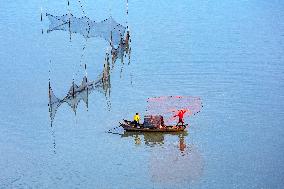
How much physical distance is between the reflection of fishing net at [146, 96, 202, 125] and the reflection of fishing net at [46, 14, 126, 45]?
7070 millimetres

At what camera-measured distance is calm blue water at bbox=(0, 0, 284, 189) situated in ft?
85.8

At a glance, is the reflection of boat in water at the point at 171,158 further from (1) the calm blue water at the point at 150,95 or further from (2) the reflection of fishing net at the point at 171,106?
(2) the reflection of fishing net at the point at 171,106

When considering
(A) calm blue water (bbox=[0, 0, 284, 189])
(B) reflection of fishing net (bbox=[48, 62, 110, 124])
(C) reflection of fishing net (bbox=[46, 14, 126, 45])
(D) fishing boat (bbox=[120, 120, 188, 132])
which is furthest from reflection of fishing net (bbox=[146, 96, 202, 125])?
(C) reflection of fishing net (bbox=[46, 14, 126, 45])

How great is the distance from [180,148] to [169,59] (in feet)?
49.8

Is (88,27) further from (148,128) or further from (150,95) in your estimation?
(148,128)

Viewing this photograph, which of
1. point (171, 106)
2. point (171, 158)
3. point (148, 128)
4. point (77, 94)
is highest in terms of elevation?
point (77, 94)

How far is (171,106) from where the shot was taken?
110 ft

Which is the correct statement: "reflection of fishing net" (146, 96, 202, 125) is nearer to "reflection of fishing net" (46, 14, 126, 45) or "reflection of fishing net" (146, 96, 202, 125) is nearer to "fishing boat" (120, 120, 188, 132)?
"fishing boat" (120, 120, 188, 132)

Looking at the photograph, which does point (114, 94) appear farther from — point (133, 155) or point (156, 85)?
point (133, 155)

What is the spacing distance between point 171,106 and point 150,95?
2297 millimetres

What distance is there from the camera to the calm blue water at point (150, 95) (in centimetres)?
2616

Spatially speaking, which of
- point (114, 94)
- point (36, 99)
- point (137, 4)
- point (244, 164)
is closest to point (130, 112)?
point (114, 94)

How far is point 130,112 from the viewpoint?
3278 cm

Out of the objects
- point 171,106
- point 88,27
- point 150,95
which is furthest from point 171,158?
point 88,27
